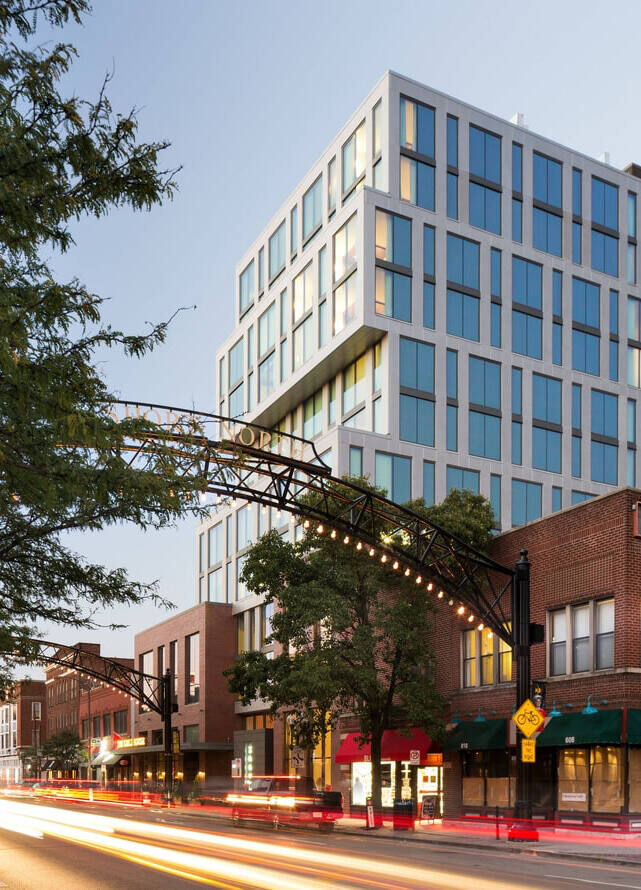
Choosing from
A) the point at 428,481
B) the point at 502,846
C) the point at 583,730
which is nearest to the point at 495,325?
the point at 428,481

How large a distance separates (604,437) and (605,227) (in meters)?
13.3

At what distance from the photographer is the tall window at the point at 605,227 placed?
229ft

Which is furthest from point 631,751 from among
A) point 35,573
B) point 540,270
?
point 540,270

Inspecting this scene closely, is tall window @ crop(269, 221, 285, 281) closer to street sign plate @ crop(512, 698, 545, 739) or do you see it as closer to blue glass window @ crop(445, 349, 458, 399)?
blue glass window @ crop(445, 349, 458, 399)

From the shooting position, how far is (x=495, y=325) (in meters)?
65.4

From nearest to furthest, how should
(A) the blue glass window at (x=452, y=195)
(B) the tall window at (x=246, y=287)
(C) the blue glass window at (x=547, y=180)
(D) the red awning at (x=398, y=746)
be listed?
(D) the red awning at (x=398, y=746) < (A) the blue glass window at (x=452, y=195) < (C) the blue glass window at (x=547, y=180) < (B) the tall window at (x=246, y=287)

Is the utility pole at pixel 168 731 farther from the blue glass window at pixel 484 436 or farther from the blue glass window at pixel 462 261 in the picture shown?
the blue glass window at pixel 462 261

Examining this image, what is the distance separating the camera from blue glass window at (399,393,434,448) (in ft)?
200

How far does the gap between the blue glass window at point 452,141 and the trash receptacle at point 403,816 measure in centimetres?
4047

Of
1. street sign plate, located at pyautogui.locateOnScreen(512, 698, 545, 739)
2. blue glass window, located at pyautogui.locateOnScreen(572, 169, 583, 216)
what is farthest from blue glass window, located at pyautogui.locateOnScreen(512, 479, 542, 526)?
street sign plate, located at pyautogui.locateOnScreen(512, 698, 545, 739)

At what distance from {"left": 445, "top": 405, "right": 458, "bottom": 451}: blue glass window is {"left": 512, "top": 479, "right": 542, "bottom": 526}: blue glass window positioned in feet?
14.2

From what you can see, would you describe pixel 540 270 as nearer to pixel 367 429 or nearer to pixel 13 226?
pixel 367 429

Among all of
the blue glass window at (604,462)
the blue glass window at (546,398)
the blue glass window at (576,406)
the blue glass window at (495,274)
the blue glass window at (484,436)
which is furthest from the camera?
the blue glass window at (604,462)

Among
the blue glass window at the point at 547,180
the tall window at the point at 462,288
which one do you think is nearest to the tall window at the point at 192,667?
the tall window at the point at 462,288
